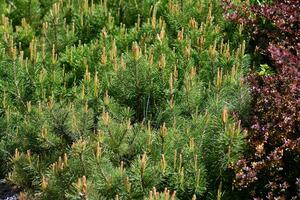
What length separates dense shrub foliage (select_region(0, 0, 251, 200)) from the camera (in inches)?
180

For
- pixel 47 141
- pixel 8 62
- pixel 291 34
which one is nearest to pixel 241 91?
pixel 291 34

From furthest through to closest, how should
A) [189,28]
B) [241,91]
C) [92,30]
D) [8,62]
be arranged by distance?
1. [92,30]
2. [189,28]
3. [8,62]
4. [241,91]

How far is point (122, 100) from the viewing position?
209 inches

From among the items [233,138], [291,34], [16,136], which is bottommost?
[16,136]

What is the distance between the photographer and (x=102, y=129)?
4723 millimetres

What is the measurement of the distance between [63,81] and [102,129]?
1.12 meters

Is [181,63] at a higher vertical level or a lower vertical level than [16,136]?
higher

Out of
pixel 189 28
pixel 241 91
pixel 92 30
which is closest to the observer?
pixel 241 91

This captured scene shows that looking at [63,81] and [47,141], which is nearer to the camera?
[47,141]

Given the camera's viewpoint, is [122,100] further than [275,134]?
Yes

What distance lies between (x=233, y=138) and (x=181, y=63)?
117 centimetres

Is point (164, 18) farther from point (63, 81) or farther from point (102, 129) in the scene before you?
point (102, 129)

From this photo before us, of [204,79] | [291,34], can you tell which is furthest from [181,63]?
[291,34]

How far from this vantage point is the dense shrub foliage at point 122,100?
4.56 m
